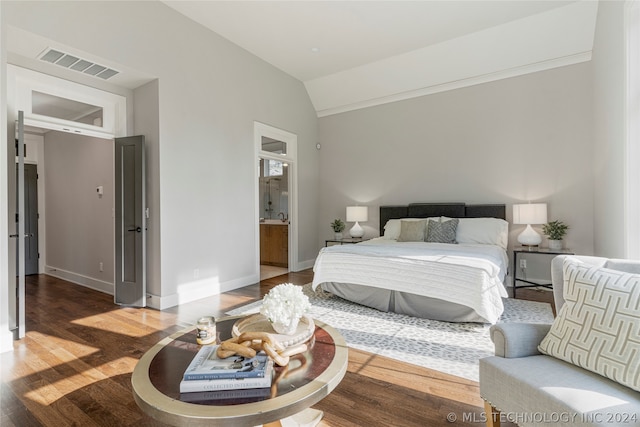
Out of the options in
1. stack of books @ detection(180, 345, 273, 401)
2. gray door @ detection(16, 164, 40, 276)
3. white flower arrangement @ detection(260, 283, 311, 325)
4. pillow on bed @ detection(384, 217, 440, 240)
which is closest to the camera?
stack of books @ detection(180, 345, 273, 401)

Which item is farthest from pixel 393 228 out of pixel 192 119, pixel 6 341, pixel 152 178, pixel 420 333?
pixel 6 341

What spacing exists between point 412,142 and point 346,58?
5.82ft

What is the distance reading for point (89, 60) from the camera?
3.29 meters

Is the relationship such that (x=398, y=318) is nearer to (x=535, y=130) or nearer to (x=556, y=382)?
(x=556, y=382)

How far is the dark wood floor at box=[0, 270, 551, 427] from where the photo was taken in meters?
1.77

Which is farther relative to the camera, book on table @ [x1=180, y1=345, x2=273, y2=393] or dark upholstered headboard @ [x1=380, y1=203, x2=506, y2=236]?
dark upholstered headboard @ [x1=380, y1=203, x2=506, y2=236]

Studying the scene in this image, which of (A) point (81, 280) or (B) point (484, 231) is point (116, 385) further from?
(B) point (484, 231)

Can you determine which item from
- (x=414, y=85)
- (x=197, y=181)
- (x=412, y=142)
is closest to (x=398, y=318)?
(x=197, y=181)

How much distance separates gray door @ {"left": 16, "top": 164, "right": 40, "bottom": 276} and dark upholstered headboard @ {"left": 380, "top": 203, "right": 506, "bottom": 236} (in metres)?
6.21

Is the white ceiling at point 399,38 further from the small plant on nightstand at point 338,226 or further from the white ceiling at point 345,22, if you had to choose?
the small plant on nightstand at point 338,226

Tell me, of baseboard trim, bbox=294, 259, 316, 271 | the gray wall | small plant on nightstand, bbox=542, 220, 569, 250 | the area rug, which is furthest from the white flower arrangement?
baseboard trim, bbox=294, 259, 316, 271

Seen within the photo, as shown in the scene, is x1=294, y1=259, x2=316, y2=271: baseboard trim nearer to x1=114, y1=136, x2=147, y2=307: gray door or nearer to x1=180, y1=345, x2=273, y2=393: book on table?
x1=114, y1=136, x2=147, y2=307: gray door

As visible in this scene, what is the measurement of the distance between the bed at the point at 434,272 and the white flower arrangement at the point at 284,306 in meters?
1.99

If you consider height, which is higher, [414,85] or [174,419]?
[414,85]
